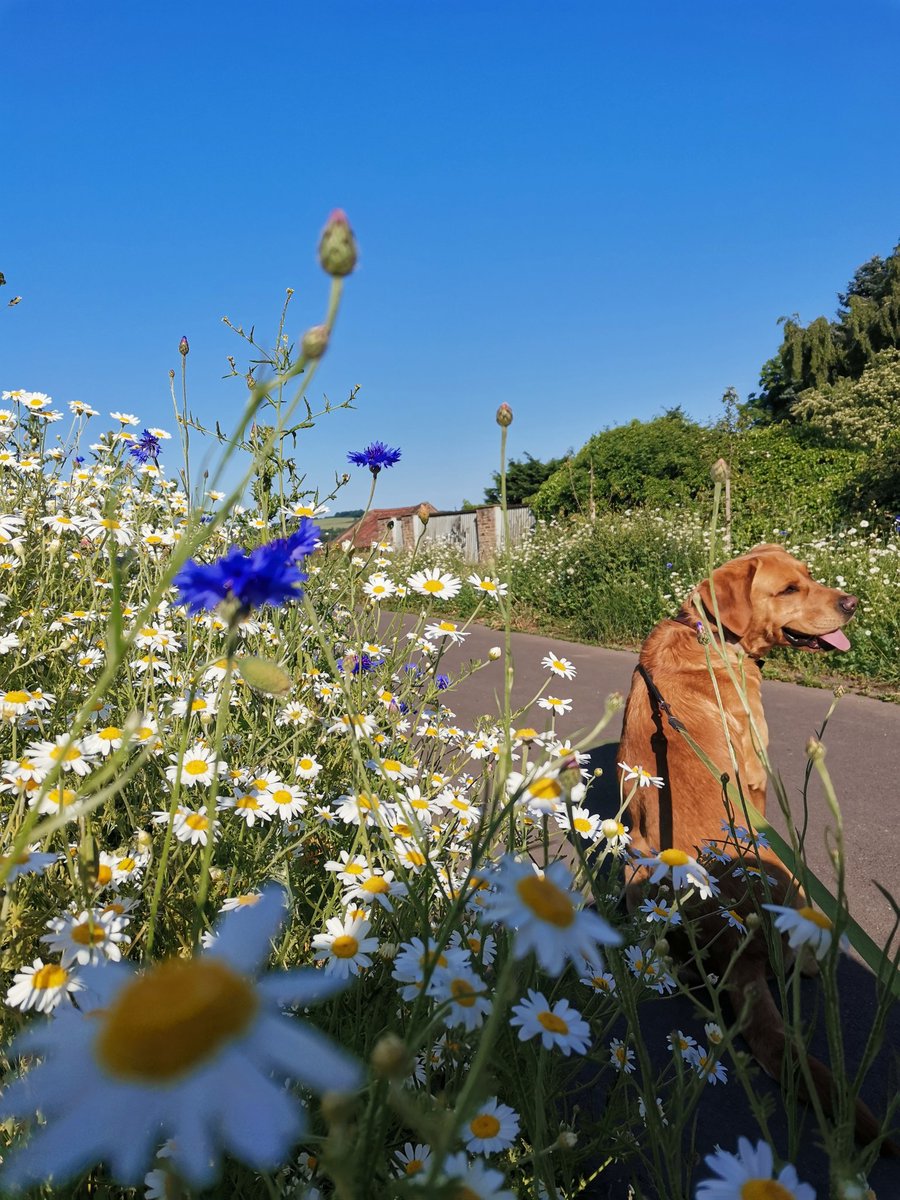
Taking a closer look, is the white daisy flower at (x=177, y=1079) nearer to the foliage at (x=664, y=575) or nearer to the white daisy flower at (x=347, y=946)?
the white daisy flower at (x=347, y=946)

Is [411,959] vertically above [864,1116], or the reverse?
[411,959]

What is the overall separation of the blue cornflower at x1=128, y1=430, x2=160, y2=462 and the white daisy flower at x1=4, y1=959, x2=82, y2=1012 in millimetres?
2865

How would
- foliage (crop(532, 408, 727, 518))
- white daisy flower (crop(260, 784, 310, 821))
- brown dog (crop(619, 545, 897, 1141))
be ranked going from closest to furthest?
white daisy flower (crop(260, 784, 310, 821))
brown dog (crop(619, 545, 897, 1141))
foliage (crop(532, 408, 727, 518))

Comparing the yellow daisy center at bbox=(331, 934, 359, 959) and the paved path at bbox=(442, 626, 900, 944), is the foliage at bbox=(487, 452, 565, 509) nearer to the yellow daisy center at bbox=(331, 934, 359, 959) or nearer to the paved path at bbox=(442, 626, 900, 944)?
the paved path at bbox=(442, 626, 900, 944)

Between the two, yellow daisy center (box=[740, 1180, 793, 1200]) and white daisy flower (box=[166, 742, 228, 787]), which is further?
white daisy flower (box=[166, 742, 228, 787])

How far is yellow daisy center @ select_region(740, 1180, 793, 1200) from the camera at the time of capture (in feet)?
1.94

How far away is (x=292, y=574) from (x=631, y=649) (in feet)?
27.5

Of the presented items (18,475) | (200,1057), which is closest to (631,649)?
(18,475)

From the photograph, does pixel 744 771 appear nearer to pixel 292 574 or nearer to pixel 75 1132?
pixel 292 574

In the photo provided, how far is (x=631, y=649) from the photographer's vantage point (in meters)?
8.76

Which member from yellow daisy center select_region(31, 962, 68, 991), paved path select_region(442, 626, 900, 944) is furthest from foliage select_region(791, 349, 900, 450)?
yellow daisy center select_region(31, 962, 68, 991)

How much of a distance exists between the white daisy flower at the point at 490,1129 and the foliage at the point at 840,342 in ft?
99.9

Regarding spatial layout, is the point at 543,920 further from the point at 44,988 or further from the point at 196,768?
the point at 196,768

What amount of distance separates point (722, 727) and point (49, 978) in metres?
1.87
